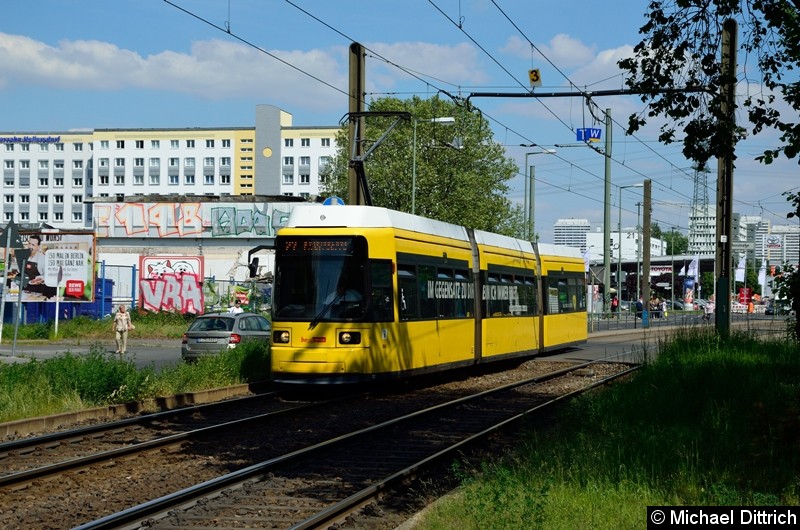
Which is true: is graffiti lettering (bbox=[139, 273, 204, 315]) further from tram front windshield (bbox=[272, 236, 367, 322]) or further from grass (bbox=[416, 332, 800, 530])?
grass (bbox=[416, 332, 800, 530])

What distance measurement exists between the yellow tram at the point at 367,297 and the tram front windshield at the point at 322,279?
2cm

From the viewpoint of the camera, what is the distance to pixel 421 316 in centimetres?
1973

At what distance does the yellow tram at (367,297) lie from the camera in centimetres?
1775

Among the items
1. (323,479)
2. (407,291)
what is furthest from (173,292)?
(323,479)

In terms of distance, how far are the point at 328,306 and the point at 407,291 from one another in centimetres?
186

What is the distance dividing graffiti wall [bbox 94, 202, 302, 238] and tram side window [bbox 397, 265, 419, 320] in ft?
144

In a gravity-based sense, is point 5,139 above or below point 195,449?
above

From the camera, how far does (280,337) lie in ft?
59.3

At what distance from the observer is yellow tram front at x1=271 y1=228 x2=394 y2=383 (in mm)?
17672

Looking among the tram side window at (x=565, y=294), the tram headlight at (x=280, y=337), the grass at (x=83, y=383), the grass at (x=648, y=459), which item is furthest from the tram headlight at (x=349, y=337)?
the tram side window at (x=565, y=294)

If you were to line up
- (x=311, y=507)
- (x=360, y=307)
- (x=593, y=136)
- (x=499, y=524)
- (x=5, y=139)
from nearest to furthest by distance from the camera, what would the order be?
1. (x=499, y=524)
2. (x=311, y=507)
3. (x=360, y=307)
4. (x=593, y=136)
5. (x=5, y=139)

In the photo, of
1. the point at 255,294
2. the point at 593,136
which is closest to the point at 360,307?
the point at 593,136

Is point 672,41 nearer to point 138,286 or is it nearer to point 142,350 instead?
point 142,350

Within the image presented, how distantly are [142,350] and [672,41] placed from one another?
26.1m
